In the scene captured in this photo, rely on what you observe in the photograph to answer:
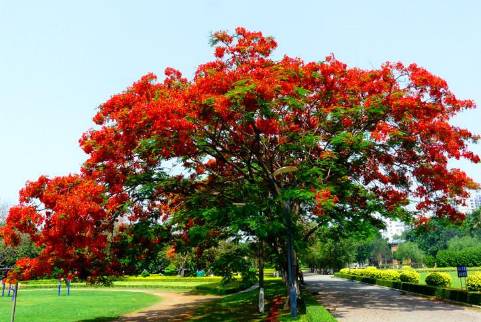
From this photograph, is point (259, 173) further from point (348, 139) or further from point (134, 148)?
point (134, 148)

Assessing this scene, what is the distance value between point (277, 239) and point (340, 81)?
8120 millimetres

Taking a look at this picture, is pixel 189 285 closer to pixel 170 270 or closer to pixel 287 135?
pixel 170 270

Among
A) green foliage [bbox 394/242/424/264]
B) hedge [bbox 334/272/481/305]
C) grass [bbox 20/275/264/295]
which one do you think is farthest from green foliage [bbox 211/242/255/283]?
green foliage [bbox 394/242/424/264]

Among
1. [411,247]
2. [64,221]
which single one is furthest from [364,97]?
[411,247]

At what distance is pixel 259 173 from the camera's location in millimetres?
20266

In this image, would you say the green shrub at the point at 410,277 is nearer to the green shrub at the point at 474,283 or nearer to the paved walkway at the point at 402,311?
the paved walkway at the point at 402,311

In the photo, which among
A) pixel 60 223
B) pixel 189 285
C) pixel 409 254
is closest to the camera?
pixel 60 223

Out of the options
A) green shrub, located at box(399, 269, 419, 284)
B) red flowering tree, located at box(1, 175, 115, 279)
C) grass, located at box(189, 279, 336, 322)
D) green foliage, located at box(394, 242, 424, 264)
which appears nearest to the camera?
red flowering tree, located at box(1, 175, 115, 279)

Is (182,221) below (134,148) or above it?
below

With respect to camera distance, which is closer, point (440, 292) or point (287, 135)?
point (287, 135)

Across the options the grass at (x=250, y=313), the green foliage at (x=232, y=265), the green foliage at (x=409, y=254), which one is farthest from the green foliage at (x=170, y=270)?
the green foliage at (x=409, y=254)

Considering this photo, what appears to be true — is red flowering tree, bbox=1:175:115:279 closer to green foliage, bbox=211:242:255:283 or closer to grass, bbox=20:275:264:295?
green foliage, bbox=211:242:255:283

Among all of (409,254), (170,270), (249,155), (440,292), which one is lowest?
(170,270)

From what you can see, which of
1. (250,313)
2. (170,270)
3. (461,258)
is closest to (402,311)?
(250,313)
